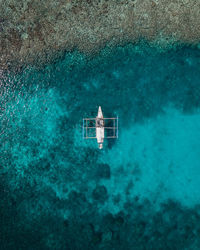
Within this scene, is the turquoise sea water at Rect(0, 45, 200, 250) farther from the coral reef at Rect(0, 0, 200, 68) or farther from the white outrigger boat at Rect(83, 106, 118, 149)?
the coral reef at Rect(0, 0, 200, 68)

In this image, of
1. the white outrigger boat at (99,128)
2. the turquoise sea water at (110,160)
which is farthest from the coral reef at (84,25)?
the white outrigger boat at (99,128)

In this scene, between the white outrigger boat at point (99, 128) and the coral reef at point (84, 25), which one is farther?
the coral reef at point (84, 25)

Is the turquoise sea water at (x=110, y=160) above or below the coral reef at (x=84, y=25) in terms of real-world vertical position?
below

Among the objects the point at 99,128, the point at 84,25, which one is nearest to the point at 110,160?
the point at 99,128

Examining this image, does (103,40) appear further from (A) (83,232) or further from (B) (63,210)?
(A) (83,232)

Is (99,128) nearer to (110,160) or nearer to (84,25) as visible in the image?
(110,160)

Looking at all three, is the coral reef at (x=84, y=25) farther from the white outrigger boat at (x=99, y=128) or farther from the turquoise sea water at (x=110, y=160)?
the white outrigger boat at (x=99, y=128)

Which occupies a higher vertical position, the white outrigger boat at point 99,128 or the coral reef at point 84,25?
the coral reef at point 84,25

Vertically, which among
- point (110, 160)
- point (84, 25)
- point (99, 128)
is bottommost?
point (110, 160)

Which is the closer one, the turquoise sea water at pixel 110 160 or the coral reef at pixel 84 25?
the turquoise sea water at pixel 110 160

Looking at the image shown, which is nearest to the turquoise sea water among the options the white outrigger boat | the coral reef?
the white outrigger boat
